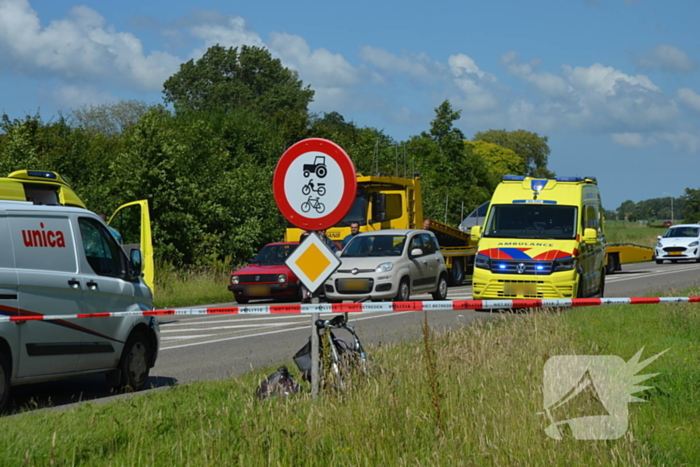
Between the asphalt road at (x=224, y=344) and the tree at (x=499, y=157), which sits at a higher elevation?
the tree at (x=499, y=157)

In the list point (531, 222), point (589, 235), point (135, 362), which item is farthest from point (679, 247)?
point (135, 362)

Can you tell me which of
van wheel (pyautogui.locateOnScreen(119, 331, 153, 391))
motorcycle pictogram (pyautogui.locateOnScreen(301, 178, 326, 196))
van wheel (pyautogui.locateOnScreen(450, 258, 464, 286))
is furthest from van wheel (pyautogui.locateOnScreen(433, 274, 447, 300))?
motorcycle pictogram (pyautogui.locateOnScreen(301, 178, 326, 196))

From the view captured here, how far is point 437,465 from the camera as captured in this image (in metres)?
5.27

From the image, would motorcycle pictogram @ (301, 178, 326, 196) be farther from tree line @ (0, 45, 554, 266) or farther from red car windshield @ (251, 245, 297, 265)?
tree line @ (0, 45, 554, 266)

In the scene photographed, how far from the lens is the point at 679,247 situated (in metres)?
42.8

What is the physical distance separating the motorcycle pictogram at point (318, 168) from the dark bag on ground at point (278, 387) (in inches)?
67.0

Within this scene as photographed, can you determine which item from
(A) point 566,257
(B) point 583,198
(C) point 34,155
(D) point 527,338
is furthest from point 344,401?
(C) point 34,155

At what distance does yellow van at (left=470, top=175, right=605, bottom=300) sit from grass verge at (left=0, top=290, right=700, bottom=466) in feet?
25.1

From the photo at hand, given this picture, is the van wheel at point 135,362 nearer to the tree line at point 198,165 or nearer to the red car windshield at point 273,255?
the red car windshield at point 273,255

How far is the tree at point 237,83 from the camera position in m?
81.2

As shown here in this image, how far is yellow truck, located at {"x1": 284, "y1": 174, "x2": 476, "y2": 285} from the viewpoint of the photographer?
2516 centimetres

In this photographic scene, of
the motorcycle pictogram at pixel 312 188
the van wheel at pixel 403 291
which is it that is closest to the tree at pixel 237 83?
the van wheel at pixel 403 291

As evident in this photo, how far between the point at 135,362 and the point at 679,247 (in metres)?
37.5

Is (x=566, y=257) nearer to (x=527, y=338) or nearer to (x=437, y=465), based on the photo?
(x=527, y=338)
